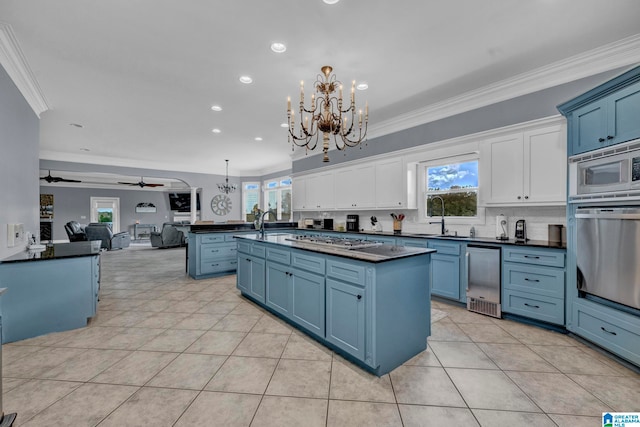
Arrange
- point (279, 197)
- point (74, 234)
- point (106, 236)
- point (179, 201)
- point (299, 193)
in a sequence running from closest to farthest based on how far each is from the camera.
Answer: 1. point (299, 193)
2. point (74, 234)
3. point (106, 236)
4. point (279, 197)
5. point (179, 201)

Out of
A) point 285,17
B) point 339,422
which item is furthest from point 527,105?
point 339,422

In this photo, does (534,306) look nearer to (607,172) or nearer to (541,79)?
(607,172)

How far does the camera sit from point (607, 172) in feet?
7.86

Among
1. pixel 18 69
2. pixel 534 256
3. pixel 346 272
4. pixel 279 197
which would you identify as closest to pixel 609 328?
pixel 534 256

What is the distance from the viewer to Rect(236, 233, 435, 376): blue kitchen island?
2045 mm

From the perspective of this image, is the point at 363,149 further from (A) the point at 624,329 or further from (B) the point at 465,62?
(A) the point at 624,329

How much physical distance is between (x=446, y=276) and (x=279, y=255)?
2.22m

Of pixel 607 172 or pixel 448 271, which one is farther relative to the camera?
Answer: pixel 448 271

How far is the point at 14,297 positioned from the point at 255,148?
17.1 ft

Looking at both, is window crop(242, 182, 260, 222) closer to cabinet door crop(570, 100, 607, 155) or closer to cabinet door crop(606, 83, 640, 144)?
cabinet door crop(570, 100, 607, 155)

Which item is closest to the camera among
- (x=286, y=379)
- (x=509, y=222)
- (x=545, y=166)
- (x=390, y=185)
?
(x=286, y=379)

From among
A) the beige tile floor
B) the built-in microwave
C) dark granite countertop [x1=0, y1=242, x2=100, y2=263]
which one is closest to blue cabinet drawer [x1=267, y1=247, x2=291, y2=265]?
the beige tile floor

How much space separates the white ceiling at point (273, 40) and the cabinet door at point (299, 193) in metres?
2.51

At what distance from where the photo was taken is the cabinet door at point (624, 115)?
2.14m
